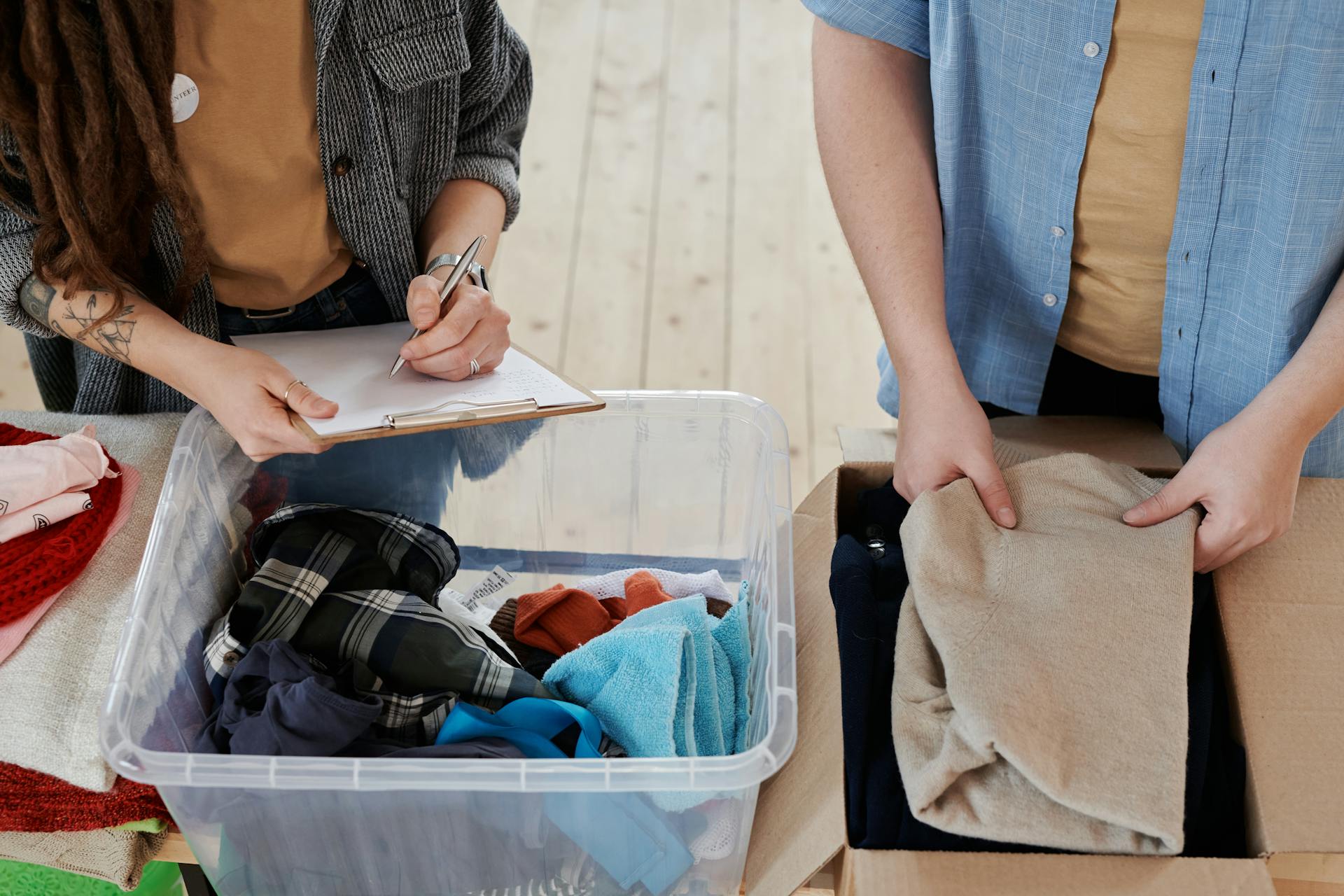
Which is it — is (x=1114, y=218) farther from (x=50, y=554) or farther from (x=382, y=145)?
(x=50, y=554)

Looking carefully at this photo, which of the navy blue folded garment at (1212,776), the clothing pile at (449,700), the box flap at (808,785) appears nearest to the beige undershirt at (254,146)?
the clothing pile at (449,700)

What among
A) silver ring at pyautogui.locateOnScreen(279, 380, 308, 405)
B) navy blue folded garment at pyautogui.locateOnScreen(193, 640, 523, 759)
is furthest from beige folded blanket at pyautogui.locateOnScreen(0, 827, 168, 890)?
silver ring at pyautogui.locateOnScreen(279, 380, 308, 405)

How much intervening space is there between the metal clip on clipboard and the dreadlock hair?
0.23 m

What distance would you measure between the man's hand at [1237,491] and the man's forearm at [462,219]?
0.63 m

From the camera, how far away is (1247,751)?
755 mm

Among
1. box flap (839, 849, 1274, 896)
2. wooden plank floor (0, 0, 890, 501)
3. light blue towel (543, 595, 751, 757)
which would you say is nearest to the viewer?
box flap (839, 849, 1274, 896)

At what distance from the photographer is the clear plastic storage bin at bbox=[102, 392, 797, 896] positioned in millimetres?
724

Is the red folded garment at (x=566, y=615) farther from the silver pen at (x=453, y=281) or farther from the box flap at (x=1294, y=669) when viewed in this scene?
the box flap at (x=1294, y=669)

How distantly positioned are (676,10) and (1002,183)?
245 cm

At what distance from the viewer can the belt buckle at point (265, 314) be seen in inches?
40.9

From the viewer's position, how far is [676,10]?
3189 millimetres

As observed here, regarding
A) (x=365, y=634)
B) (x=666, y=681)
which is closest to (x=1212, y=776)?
(x=666, y=681)

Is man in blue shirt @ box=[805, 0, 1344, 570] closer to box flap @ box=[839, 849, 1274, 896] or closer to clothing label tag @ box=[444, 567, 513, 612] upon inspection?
box flap @ box=[839, 849, 1274, 896]

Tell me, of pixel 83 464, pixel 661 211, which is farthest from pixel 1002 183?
pixel 661 211
